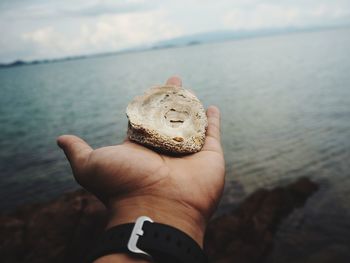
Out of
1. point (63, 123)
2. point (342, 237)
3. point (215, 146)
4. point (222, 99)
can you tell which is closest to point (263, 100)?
point (222, 99)

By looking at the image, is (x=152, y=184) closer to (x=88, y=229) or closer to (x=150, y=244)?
(x=150, y=244)

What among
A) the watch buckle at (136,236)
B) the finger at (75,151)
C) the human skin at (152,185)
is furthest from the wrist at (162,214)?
the finger at (75,151)

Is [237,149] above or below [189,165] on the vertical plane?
below

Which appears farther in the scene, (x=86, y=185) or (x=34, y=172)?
(x=34, y=172)

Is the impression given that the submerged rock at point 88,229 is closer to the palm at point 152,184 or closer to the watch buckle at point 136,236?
the palm at point 152,184

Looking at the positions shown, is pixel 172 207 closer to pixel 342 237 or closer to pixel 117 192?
pixel 117 192

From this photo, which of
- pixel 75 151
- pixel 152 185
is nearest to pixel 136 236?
pixel 152 185

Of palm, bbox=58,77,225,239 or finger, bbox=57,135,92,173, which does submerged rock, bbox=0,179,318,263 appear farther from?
palm, bbox=58,77,225,239
